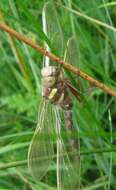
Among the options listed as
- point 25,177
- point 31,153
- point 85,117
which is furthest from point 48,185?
point 31,153

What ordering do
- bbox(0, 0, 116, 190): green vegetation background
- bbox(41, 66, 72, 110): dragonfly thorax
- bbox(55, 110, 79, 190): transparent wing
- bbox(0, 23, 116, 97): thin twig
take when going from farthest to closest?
bbox(0, 0, 116, 190): green vegetation background
bbox(55, 110, 79, 190): transparent wing
bbox(41, 66, 72, 110): dragonfly thorax
bbox(0, 23, 116, 97): thin twig

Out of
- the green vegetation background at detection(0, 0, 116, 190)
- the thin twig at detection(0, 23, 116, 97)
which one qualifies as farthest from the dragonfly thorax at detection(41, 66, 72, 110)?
the green vegetation background at detection(0, 0, 116, 190)

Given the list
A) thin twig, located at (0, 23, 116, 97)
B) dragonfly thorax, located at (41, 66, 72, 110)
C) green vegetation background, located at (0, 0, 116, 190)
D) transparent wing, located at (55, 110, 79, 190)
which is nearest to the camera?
thin twig, located at (0, 23, 116, 97)

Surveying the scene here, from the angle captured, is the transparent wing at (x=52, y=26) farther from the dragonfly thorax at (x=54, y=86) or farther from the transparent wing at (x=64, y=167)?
the transparent wing at (x=64, y=167)

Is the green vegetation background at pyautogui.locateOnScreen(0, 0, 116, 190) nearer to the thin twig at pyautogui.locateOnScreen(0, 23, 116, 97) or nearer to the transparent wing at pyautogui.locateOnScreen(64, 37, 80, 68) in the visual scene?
the transparent wing at pyautogui.locateOnScreen(64, 37, 80, 68)

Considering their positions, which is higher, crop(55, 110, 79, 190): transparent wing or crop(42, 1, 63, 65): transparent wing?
crop(42, 1, 63, 65): transparent wing

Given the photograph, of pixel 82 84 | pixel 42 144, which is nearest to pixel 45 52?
pixel 42 144

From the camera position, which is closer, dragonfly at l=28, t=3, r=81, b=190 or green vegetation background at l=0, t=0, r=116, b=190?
dragonfly at l=28, t=3, r=81, b=190

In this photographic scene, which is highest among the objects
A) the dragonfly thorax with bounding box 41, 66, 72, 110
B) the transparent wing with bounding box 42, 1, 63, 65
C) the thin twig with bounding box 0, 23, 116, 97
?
the transparent wing with bounding box 42, 1, 63, 65
